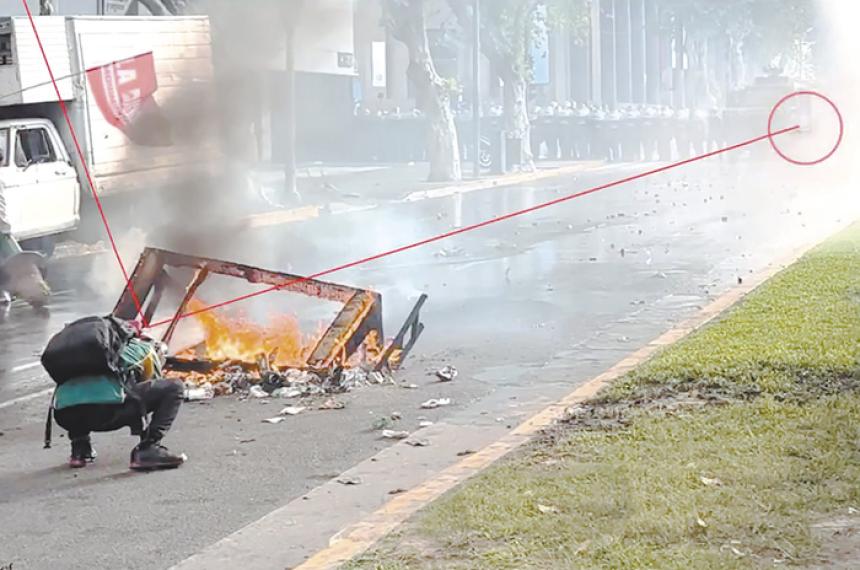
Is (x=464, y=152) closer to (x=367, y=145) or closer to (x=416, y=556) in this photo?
(x=367, y=145)

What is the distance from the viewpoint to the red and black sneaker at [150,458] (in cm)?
699

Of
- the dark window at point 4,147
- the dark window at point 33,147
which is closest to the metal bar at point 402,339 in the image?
the dark window at point 4,147

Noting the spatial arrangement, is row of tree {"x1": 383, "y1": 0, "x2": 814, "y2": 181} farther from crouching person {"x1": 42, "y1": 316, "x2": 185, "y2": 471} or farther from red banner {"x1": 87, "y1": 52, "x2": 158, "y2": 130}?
crouching person {"x1": 42, "y1": 316, "x2": 185, "y2": 471}

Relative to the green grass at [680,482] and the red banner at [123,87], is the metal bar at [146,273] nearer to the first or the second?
the green grass at [680,482]


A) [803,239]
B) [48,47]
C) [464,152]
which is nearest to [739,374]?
[803,239]

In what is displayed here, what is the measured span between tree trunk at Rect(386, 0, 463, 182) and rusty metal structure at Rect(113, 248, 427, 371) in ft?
70.6

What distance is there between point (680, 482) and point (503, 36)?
30.9 meters

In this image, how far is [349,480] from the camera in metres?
6.61

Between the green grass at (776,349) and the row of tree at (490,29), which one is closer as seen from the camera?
the green grass at (776,349)

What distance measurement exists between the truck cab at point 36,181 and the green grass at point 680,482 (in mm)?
9306

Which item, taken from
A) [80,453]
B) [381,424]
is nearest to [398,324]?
[381,424]

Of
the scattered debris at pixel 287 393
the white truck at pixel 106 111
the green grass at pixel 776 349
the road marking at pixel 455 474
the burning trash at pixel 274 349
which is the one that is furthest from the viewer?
the white truck at pixel 106 111

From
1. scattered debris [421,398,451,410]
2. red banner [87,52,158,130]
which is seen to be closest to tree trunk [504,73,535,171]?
red banner [87,52,158,130]

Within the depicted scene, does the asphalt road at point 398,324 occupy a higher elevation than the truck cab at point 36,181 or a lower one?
lower
